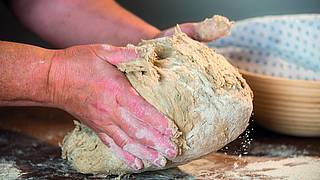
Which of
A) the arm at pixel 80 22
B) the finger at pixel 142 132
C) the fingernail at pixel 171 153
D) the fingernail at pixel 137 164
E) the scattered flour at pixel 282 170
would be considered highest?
the arm at pixel 80 22

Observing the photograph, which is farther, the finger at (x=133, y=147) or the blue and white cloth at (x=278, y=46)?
the blue and white cloth at (x=278, y=46)

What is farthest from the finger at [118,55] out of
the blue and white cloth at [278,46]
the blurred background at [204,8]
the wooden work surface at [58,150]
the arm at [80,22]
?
the blurred background at [204,8]

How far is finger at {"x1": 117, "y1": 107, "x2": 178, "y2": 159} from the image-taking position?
0.96 metres

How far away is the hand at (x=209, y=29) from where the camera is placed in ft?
3.89

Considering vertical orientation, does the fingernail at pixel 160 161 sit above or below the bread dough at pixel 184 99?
below

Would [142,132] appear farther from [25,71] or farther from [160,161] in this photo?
[25,71]

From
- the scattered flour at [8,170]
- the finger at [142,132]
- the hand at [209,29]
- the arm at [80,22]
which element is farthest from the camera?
the arm at [80,22]

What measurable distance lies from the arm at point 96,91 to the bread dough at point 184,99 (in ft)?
0.07

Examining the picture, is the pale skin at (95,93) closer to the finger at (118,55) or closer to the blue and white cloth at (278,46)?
the finger at (118,55)

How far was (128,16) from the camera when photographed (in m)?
1.43

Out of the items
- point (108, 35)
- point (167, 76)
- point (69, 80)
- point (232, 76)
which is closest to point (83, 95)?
point (69, 80)

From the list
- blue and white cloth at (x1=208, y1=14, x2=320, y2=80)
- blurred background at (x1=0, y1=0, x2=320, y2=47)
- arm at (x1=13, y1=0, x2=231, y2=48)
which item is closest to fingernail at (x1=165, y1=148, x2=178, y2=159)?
arm at (x1=13, y1=0, x2=231, y2=48)

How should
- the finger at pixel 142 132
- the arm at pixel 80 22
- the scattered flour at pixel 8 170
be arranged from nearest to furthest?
1. the finger at pixel 142 132
2. the scattered flour at pixel 8 170
3. the arm at pixel 80 22

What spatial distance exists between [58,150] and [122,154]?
9.8 inches
